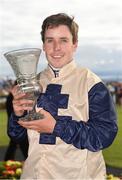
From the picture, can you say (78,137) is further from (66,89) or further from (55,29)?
(55,29)

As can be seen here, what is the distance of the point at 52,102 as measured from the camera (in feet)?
6.35

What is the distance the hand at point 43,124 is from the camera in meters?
1.79

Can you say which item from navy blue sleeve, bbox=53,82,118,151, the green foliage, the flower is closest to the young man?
navy blue sleeve, bbox=53,82,118,151

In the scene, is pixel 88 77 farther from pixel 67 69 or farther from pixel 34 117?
pixel 34 117

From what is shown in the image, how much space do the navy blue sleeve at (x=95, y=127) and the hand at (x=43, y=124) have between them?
2 cm

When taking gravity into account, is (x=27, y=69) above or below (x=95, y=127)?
above

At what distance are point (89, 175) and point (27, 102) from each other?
39 cm

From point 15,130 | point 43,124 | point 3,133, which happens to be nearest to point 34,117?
point 43,124

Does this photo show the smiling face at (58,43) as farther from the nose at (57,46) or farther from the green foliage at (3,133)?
the green foliage at (3,133)

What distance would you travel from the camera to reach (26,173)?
77.2 inches

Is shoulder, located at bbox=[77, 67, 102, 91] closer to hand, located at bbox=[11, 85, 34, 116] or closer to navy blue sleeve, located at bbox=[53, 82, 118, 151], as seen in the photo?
navy blue sleeve, located at bbox=[53, 82, 118, 151]

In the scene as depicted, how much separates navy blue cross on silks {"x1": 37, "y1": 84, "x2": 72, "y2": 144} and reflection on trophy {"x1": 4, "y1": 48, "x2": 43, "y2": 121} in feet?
0.30

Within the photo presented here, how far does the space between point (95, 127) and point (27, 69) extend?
0.35 meters

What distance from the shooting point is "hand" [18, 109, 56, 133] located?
1788 millimetres
